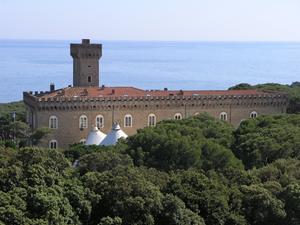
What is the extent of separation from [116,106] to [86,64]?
6535mm

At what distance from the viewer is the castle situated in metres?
47.8

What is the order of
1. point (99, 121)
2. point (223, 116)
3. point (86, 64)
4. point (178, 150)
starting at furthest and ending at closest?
1. point (86, 64)
2. point (223, 116)
3. point (99, 121)
4. point (178, 150)

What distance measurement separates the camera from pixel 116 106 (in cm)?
4903

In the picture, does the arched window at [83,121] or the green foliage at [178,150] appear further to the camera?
the arched window at [83,121]

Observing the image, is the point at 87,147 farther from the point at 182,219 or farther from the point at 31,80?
the point at 31,80

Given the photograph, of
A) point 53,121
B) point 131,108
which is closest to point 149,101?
point 131,108

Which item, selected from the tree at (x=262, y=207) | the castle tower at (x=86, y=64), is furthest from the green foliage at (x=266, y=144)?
the castle tower at (x=86, y=64)

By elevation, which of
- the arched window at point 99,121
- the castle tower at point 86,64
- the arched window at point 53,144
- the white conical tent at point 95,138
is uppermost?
the castle tower at point 86,64

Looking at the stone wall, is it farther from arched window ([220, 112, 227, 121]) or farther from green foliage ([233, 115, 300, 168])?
green foliage ([233, 115, 300, 168])

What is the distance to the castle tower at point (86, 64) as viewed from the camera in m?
54.0

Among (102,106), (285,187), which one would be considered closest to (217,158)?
(285,187)

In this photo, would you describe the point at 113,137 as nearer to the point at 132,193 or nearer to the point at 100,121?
the point at 100,121

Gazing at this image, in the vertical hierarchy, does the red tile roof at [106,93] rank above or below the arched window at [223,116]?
above

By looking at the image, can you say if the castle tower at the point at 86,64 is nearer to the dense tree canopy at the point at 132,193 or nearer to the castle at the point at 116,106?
the castle at the point at 116,106
